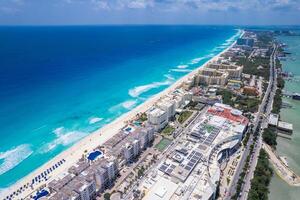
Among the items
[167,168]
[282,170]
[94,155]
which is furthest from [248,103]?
[94,155]

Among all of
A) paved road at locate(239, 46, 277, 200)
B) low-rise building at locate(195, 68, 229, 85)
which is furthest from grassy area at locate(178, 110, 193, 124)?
low-rise building at locate(195, 68, 229, 85)

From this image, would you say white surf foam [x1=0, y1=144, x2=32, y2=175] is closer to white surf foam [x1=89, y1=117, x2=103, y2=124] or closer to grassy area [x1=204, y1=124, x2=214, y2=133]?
white surf foam [x1=89, y1=117, x2=103, y2=124]

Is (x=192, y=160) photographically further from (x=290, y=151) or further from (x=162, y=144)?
(x=290, y=151)

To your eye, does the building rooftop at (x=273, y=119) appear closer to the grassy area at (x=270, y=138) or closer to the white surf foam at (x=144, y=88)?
the grassy area at (x=270, y=138)

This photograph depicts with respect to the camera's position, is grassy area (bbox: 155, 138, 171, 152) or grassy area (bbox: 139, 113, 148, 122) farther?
grassy area (bbox: 139, 113, 148, 122)

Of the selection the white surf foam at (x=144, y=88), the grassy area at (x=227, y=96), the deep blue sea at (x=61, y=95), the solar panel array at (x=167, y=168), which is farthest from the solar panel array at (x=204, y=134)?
the white surf foam at (x=144, y=88)

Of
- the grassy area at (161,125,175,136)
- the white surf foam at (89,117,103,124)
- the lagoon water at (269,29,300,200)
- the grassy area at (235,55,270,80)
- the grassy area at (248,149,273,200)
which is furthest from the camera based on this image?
the grassy area at (235,55,270,80)
